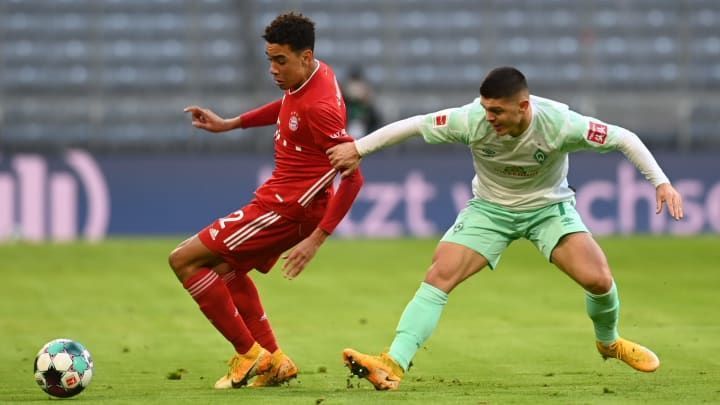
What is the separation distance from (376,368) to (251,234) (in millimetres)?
1286

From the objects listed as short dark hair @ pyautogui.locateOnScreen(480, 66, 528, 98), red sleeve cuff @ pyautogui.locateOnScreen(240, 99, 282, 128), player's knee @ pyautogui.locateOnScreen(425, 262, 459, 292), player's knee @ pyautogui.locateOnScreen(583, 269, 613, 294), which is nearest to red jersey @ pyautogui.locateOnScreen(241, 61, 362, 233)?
red sleeve cuff @ pyautogui.locateOnScreen(240, 99, 282, 128)

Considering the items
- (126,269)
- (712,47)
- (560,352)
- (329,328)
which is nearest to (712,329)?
(560,352)

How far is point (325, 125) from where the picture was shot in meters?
8.46

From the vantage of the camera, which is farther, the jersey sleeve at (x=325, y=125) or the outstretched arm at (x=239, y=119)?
the outstretched arm at (x=239, y=119)

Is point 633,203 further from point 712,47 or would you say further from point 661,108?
point 712,47

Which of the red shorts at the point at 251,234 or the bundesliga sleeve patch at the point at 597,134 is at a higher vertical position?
the bundesliga sleeve patch at the point at 597,134

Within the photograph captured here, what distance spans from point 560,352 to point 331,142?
2.94m

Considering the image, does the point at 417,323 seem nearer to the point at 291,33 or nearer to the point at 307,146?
the point at 307,146

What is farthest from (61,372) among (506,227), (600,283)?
(600,283)

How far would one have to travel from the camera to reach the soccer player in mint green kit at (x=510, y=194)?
7977mm

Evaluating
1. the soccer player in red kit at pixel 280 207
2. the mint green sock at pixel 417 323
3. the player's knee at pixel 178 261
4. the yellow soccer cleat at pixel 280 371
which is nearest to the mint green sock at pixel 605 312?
the mint green sock at pixel 417 323

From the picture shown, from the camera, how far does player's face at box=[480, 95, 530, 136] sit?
7.93 metres

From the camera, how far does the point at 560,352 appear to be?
10500 millimetres

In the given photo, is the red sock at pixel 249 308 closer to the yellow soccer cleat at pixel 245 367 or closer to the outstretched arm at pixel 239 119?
the yellow soccer cleat at pixel 245 367
